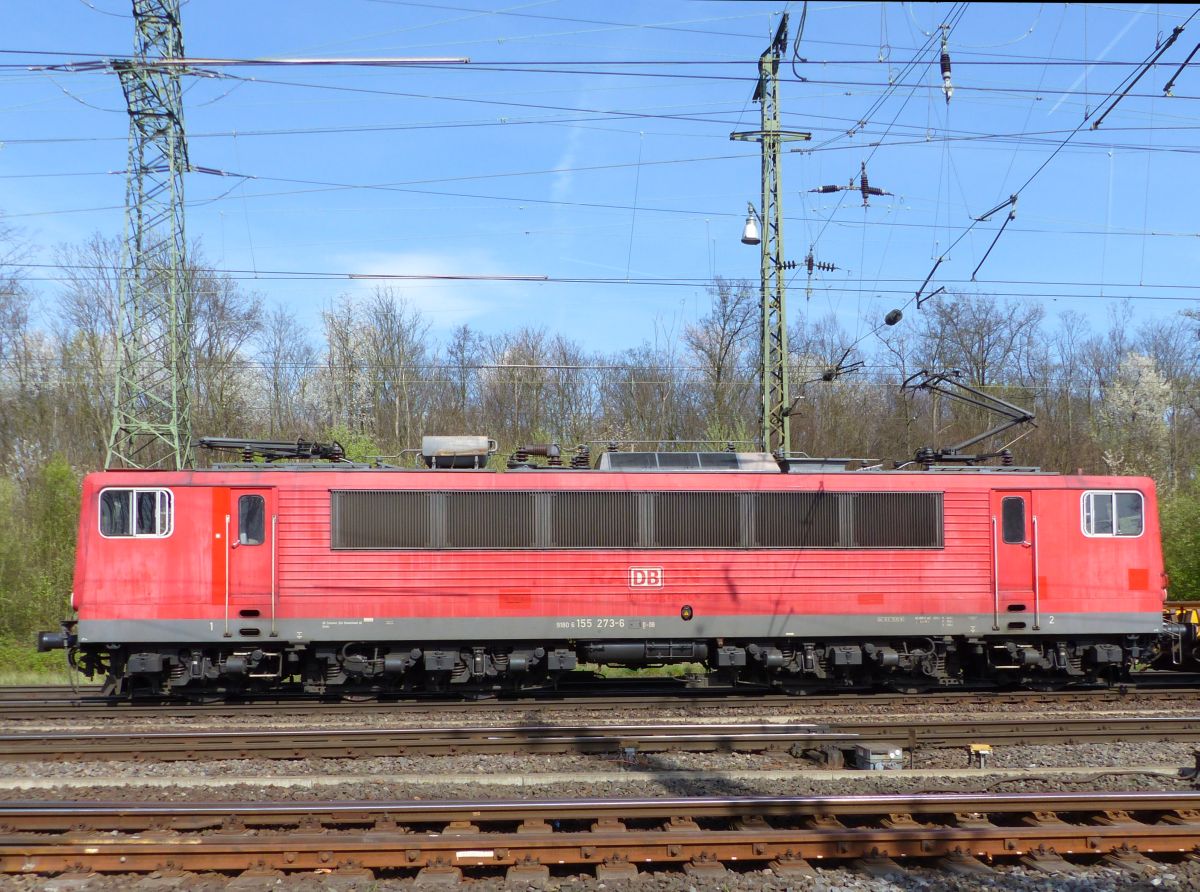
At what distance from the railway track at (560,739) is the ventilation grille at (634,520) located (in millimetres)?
3054

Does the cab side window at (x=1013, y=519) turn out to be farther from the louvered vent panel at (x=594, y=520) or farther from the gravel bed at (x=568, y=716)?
the louvered vent panel at (x=594, y=520)

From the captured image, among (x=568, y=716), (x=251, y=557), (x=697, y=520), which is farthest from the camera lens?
(x=697, y=520)

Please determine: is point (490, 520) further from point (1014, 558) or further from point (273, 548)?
point (1014, 558)

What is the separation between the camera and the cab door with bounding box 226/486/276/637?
45.0ft

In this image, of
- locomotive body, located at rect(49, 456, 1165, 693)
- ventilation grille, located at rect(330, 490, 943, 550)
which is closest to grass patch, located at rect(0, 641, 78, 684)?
locomotive body, located at rect(49, 456, 1165, 693)

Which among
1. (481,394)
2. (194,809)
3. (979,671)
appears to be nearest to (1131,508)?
(979,671)

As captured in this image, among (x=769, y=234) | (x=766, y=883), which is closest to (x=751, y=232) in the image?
(x=769, y=234)

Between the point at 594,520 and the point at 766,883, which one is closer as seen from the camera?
the point at 766,883

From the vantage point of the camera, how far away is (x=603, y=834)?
740 cm

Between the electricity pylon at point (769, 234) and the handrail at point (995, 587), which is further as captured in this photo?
the electricity pylon at point (769, 234)

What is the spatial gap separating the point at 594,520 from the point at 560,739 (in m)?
3.97

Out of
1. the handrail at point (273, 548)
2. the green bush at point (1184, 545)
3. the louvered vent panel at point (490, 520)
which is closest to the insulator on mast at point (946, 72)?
the louvered vent panel at point (490, 520)

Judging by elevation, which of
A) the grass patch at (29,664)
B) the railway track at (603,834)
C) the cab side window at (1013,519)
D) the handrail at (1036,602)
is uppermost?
the cab side window at (1013,519)

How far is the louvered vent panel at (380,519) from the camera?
14.0 metres
